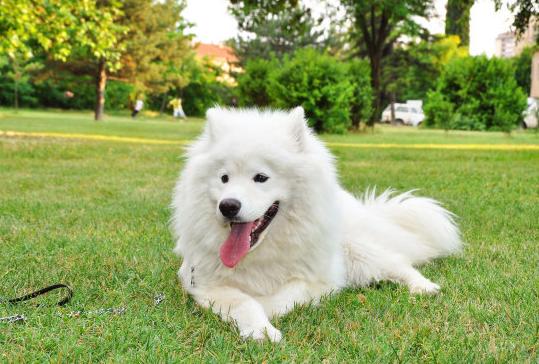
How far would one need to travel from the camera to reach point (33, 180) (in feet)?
27.7

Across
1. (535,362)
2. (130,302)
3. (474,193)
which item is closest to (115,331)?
(130,302)

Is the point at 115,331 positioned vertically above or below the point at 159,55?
below

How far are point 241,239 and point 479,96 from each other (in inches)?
982

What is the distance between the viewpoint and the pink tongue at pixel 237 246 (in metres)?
2.94

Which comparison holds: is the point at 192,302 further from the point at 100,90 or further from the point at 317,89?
the point at 100,90

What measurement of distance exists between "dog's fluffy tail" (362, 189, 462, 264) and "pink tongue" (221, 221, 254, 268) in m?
1.50

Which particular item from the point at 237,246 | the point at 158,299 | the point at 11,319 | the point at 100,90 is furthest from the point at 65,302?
the point at 100,90

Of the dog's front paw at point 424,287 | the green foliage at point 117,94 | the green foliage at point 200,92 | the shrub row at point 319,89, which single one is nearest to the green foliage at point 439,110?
the shrub row at point 319,89

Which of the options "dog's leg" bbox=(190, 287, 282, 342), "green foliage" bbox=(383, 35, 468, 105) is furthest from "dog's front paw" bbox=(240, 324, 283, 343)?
"green foliage" bbox=(383, 35, 468, 105)

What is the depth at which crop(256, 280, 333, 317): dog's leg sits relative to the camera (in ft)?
9.71

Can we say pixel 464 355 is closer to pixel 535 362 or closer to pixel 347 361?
pixel 535 362

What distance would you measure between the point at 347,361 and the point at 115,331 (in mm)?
1047

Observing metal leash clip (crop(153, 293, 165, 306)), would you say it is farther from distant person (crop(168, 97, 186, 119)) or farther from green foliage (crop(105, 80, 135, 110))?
green foliage (crop(105, 80, 135, 110))

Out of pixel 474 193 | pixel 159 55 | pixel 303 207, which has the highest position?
pixel 159 55
